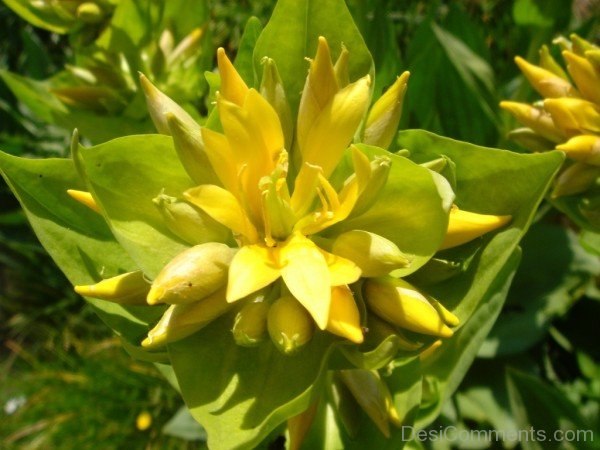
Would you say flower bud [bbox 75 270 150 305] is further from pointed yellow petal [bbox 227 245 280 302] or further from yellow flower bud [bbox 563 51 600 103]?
yellow flower bud [bbox 563 51 600 103]

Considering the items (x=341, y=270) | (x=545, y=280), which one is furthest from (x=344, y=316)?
(x=545, y=280)

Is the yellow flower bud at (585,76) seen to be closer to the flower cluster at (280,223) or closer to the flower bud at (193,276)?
A: the flower cluster at (280,223)

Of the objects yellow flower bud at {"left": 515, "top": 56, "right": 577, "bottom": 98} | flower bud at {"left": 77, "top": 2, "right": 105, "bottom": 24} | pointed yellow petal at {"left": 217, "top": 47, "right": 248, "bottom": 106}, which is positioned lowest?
yellow flower bud at {"left": 515, "top": 56, "right": 577, "bottom": 98}

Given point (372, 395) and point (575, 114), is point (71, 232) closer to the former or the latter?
point (372, 395)

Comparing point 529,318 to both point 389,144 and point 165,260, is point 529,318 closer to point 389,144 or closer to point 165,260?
point 389,144

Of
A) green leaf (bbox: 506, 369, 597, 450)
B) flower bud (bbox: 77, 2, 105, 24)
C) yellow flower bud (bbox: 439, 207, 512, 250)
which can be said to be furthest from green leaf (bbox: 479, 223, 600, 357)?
flower bud (bbox: 77, 2, 105, 24)
